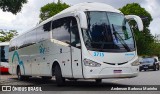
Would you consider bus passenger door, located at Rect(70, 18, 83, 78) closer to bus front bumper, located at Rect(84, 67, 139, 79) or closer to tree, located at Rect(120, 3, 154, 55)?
bus front bumper, located at Rect(84, 67, 139, 79)

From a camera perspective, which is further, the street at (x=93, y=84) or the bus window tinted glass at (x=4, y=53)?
the bus window tinted glass at (x=4, y=53)

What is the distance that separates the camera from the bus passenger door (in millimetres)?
14319

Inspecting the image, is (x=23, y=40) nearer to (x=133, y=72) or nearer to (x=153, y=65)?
(x=133, y=72)

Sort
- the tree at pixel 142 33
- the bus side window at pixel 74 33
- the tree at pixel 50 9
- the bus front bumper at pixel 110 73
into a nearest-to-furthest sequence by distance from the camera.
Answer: the bus front bumper at pixel 110 73, the bus side window at pixel 74 33, the tree at pixel 50 9, the tree at pixel 142 33

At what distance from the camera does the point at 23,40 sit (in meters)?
23.9

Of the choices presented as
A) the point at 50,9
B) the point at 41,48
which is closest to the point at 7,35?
the point at 50,9

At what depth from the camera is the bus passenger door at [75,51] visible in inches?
564

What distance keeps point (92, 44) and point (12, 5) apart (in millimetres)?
4689

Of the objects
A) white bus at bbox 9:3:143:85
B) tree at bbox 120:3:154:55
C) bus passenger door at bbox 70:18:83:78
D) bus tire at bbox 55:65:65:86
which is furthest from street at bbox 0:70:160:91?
tree at bbox 120:3:154:55

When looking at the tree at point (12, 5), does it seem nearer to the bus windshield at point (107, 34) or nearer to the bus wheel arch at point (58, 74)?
the bus wheel arch at point (58, 74)

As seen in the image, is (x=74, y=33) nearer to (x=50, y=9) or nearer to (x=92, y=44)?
(x=92, y=44)

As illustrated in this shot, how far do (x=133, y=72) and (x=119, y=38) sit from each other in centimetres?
144

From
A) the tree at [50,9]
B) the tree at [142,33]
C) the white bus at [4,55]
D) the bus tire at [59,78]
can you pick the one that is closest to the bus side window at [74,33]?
the bus tire at [59,78]

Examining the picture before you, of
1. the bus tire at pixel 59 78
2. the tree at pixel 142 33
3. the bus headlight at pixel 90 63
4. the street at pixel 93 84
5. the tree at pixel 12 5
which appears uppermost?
the tree at pixel 142 33
